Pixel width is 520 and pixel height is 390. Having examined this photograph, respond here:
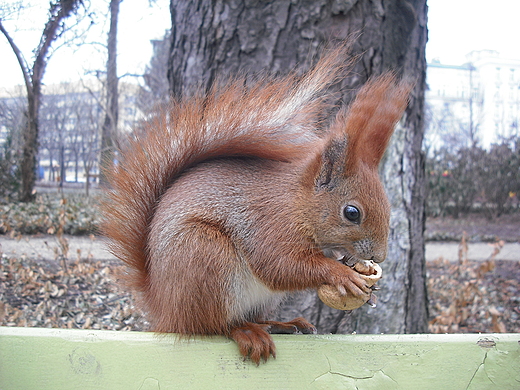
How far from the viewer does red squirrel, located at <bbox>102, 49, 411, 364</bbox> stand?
2.27 ft

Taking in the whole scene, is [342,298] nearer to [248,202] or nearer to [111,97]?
[248,202]

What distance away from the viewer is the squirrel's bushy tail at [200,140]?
2.44ft

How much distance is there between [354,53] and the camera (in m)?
1.17

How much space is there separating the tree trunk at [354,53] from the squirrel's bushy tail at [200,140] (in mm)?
382

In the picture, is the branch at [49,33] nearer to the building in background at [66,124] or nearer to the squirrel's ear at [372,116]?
the building in background at [66,124]

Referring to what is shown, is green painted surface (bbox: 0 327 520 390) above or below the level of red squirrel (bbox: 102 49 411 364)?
below

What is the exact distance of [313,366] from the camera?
67 cm

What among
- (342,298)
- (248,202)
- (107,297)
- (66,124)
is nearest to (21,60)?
(248,202)

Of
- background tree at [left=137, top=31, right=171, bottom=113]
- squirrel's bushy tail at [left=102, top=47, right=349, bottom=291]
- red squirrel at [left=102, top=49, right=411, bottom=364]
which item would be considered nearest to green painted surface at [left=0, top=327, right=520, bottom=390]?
red squirrel at [left=102, top=49, right=411, bottom=364]

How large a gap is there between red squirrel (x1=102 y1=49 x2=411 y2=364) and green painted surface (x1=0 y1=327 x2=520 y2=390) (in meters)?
0.04

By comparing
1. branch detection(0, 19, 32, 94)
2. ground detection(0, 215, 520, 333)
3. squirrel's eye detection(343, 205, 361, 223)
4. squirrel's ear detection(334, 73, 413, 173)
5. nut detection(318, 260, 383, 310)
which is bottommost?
ground detection(0, 215, 520, 333)

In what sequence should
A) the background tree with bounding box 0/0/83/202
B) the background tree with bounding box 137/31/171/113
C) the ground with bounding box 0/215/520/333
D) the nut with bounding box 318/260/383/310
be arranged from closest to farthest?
the nut with bounding box 318/260/383/310, the background tree with bounding box 0/0/83/202, the ground with bounding box 0/215/520/333, the background tree with bounding box 137/31/171/113

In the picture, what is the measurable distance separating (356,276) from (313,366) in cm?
16

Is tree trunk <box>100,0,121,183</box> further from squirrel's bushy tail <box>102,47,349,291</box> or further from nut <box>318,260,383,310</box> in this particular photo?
nut <box>318,260,383,310</box>
